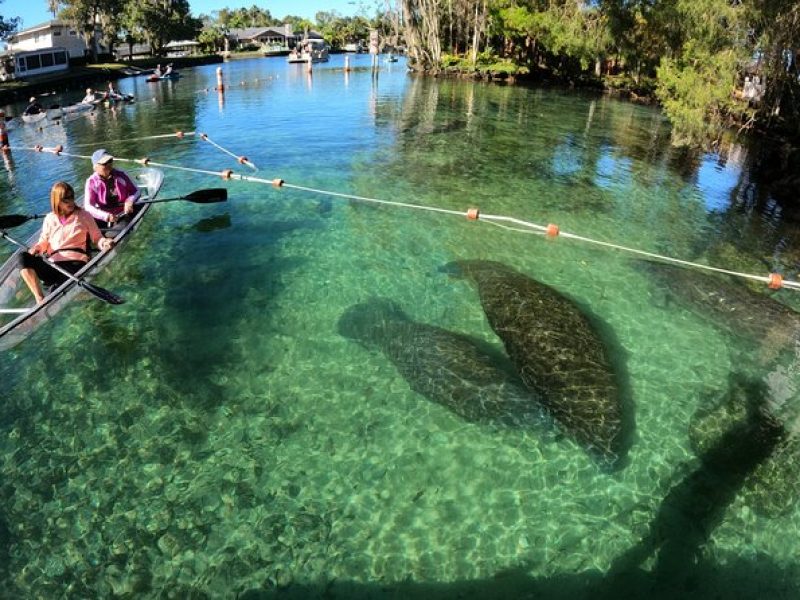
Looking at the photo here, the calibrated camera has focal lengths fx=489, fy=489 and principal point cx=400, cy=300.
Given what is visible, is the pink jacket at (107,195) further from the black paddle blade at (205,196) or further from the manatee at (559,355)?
the manatee at (559,355)

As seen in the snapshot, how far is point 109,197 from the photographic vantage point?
12.7 metres

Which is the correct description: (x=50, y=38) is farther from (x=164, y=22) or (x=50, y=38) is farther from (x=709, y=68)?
(x=709, y=68)

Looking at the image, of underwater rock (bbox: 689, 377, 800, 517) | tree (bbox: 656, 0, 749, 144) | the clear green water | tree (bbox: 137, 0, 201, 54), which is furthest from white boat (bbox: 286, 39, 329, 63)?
underwater rock (bbox: 689, 377, 800, 517)

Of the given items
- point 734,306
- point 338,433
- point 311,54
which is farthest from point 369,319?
point 311,54

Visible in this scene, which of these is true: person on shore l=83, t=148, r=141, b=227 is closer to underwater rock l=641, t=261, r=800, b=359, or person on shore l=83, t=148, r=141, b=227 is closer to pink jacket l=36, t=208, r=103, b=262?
pink jacket l=36, t=208, r=103, b=262

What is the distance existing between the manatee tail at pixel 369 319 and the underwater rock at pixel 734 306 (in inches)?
257

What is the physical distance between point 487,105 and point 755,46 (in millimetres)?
22755

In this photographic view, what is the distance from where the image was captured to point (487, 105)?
4134cm

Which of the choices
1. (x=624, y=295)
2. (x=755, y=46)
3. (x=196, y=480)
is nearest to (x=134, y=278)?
(x=196, y=480)

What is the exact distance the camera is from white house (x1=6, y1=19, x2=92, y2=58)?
210 ft

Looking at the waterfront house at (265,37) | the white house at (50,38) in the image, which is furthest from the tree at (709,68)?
the waterfront house at (265,37)

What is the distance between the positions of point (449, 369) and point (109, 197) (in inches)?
399

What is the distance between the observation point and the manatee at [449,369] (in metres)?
7.76

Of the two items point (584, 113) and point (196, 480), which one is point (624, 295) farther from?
point (584, 113)
